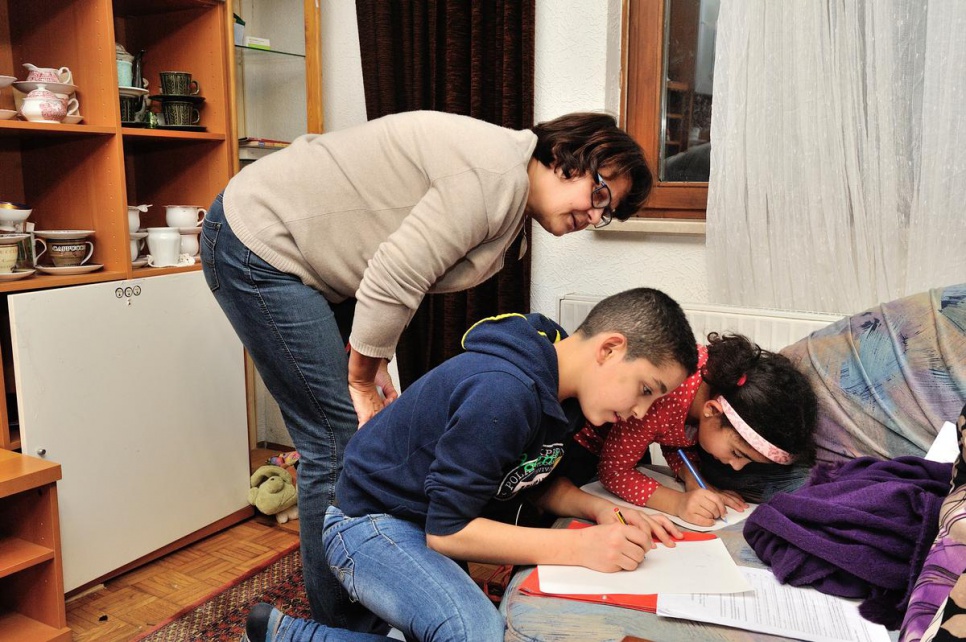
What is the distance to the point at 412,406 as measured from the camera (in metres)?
1.20

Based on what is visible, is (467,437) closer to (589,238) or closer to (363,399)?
(363,399)

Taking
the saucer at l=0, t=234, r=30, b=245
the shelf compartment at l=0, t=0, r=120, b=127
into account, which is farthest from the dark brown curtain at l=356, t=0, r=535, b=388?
the saucer at l=0, t=234, r=30, b=245

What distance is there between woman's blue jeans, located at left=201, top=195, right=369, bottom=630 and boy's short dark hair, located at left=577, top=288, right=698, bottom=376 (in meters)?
0.50

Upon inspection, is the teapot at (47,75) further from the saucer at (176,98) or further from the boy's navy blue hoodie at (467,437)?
the boy's navy blue hoodie at (467,437)

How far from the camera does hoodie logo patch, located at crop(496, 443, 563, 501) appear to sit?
1196mm

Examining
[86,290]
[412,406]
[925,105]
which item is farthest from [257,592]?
[925,105]

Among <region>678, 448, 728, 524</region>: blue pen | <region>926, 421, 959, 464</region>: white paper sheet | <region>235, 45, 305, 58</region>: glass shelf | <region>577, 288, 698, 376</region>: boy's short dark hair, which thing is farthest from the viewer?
<region>235, 45, 305, 58</region>: glass shelf

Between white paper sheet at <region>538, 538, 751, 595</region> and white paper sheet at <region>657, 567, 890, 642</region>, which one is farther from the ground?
white paper sheet at <region>538, 538, 751, 595</region>

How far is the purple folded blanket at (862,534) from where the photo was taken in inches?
42.4

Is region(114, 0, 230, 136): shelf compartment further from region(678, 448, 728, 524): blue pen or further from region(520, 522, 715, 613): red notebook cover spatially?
region(520, 522, 715, 613): red notebook cover

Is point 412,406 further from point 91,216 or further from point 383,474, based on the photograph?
point 91,216

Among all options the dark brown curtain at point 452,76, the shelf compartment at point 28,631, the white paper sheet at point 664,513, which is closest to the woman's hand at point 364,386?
the white paper sheet at point 664,513

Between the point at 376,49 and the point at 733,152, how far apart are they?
1.12 meters

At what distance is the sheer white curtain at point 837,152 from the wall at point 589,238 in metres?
0.16
